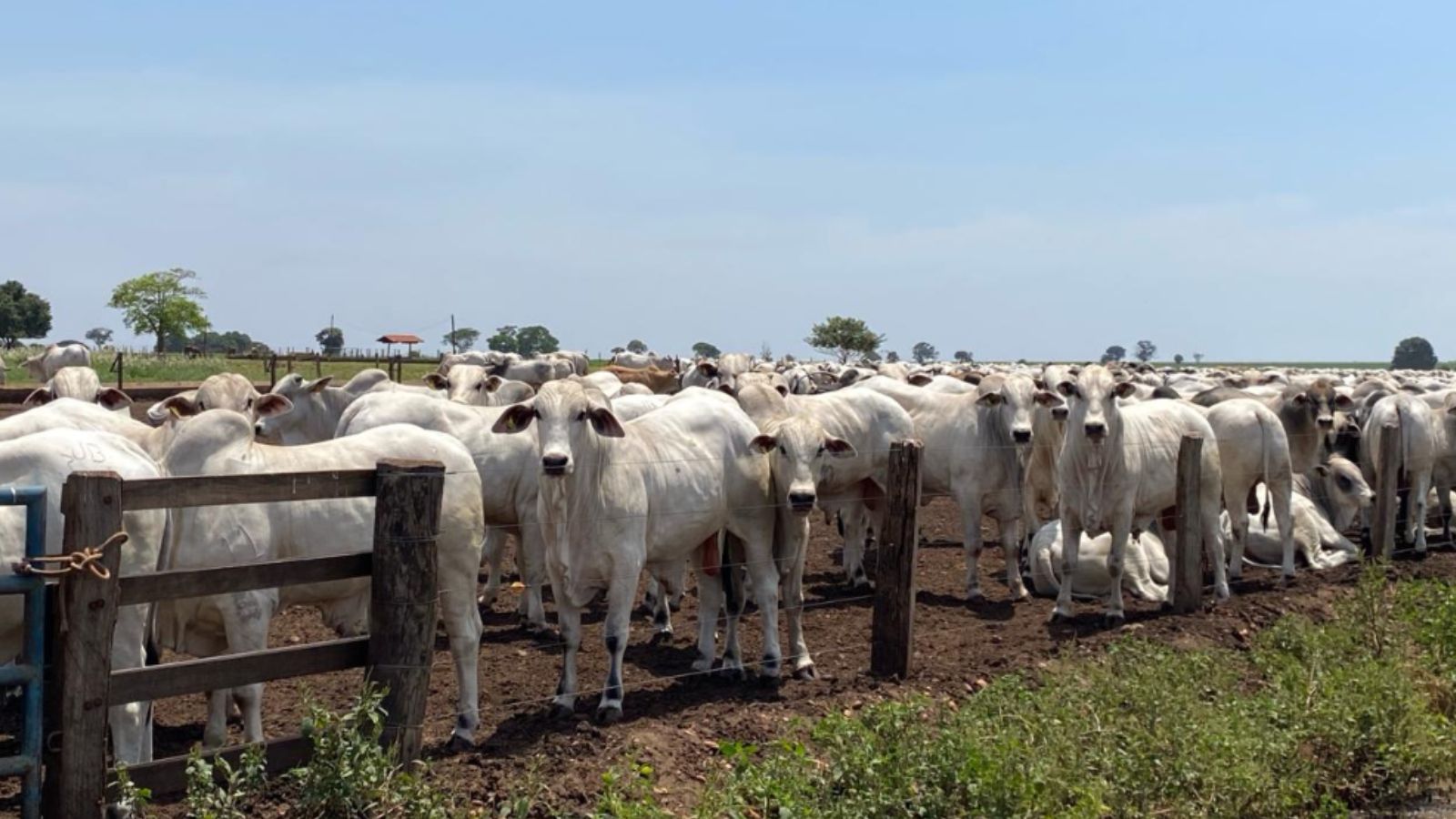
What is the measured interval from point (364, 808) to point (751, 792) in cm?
183

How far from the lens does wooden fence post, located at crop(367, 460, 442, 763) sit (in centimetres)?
608

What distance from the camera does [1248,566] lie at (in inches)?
602

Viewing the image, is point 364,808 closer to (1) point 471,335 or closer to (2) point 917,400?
(2) point 917,400

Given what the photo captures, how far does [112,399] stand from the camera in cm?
1385

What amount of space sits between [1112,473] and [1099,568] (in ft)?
3.89

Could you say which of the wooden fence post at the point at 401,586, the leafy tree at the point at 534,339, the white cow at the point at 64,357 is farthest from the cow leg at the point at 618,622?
the leafy tree at the point at 534,339

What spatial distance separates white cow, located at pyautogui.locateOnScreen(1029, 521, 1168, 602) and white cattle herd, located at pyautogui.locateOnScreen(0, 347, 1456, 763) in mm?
24

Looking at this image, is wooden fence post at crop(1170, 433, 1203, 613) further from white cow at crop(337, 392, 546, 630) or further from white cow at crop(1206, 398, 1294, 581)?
white cow at crop(337, 392, 546, 630)

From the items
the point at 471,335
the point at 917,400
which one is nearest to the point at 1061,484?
the point at 917,400

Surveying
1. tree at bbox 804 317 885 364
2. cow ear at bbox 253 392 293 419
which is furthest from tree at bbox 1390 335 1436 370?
cow ear at bbox 253 392 293 419

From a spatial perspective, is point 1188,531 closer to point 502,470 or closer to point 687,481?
point 687,481

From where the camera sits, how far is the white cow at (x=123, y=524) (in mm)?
6238

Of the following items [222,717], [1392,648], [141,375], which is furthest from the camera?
[141,375]

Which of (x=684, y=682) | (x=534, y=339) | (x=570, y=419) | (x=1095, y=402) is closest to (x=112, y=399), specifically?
(x=570, y=419)
